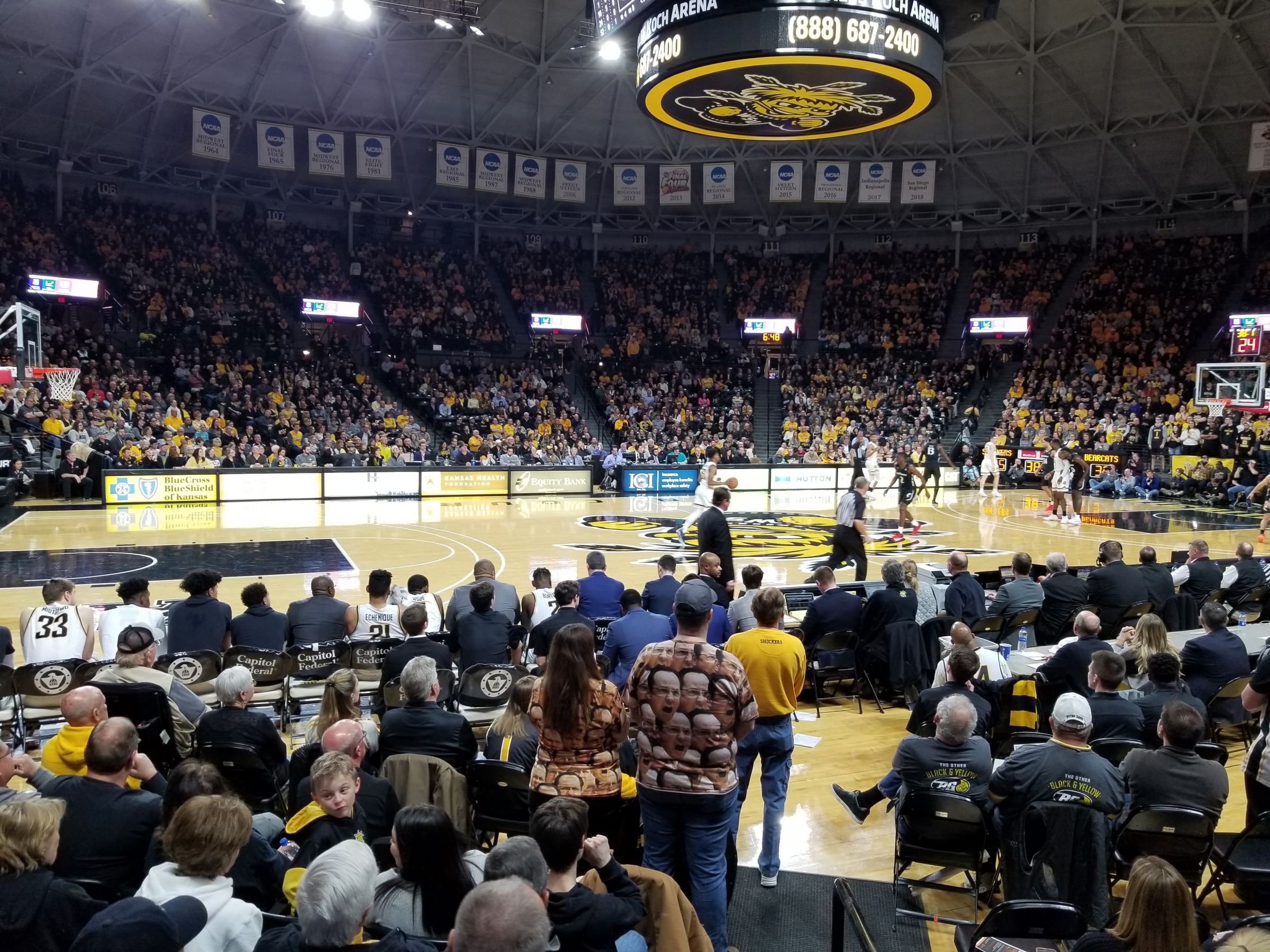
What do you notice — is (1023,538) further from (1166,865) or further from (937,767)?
(1166,865)

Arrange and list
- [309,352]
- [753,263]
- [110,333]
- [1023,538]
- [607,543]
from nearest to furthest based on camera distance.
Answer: [607,543], [1023,538], [110,333], [309,352], [753,263]

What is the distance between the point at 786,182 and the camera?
3550 centimetres

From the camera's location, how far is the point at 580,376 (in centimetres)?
3919

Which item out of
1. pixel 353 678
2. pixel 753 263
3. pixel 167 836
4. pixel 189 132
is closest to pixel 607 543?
pixel 353 678

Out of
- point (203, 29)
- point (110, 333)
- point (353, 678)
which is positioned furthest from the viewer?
point (110, 333)

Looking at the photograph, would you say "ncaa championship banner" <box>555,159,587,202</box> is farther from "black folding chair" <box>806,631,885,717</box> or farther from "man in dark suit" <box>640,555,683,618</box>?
"black folding chair" <box>806,631,885,717</box>

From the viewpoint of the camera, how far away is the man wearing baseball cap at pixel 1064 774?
16.0ft

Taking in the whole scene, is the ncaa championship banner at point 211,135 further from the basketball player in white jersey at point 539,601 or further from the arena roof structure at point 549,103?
the basketball player in white jersey at point 539,601

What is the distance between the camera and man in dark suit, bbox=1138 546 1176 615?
10.8 metres

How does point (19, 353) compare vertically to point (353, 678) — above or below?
above

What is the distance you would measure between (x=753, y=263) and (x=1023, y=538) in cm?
2610

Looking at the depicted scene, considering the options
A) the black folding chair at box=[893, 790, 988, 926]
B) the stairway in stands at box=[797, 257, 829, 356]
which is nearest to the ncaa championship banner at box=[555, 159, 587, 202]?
the stairway in stands at box=[797, 257, 829, 356]

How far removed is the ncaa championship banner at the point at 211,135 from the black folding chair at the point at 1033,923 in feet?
104

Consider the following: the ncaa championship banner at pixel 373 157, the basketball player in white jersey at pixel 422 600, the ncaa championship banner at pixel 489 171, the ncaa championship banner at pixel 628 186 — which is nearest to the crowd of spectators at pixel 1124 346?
the ncaa championship banner at pixel 628 186
